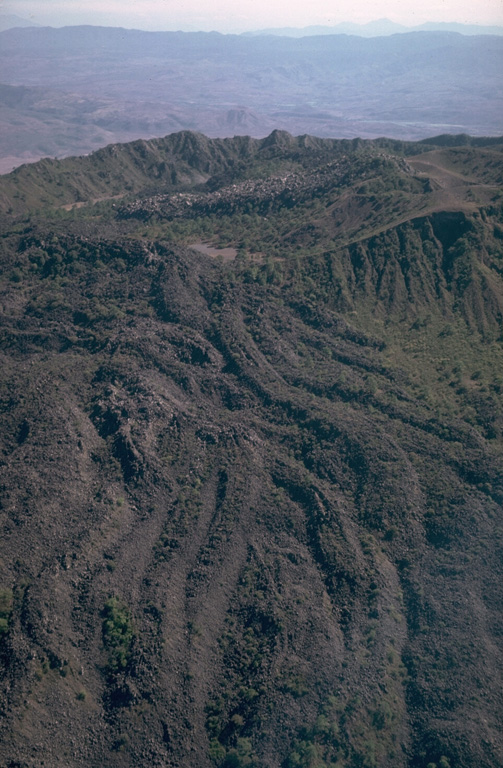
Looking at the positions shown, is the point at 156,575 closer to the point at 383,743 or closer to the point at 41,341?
the point at 383,743

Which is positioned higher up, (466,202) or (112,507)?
(466,202)

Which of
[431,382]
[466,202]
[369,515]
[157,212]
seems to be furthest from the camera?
[157,212]

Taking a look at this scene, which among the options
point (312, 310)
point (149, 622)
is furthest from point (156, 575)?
point (312, 310)

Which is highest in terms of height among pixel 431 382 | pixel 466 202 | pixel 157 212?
pixel 466 202

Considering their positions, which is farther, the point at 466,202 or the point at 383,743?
the point at 466,202

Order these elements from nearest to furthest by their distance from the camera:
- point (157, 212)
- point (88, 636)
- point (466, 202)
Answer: point (88, 636), point (466, 202), point (157, 212)

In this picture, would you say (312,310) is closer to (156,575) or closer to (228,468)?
(228,468)
